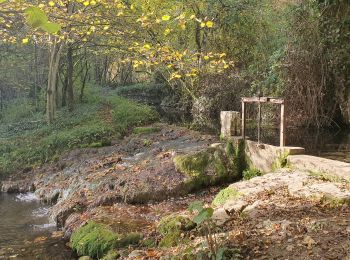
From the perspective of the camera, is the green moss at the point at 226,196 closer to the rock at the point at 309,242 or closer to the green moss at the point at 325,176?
the green moss at the point at 325,176

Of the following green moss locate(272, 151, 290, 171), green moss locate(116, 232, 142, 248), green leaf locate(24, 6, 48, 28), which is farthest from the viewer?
green moss locate(272, 151, 290, 171)

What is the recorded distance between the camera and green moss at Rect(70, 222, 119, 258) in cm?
700

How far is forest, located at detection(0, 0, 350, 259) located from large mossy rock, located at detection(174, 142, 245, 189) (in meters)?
0.03

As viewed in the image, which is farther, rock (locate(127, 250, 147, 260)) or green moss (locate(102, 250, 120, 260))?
green moss (locate(102, 250, 120, 260))

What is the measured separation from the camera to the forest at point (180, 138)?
19.3 ft

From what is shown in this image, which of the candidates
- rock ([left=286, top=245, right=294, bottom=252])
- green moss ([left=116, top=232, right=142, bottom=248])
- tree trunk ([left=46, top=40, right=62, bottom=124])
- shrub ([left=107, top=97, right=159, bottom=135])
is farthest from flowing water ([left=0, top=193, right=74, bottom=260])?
tree trunk ([left=46, top=40, right=62, bottom=124])

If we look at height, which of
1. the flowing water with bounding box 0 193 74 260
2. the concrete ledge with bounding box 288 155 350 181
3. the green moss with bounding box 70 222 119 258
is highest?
the concrete ledge with bounding box 288 155 350 181

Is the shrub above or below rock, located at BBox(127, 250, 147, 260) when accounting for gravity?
above

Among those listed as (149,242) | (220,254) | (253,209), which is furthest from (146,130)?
(220,254)

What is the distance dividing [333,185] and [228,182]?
12.5 feet

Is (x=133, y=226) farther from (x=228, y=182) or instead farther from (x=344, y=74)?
(x=344, y=74)

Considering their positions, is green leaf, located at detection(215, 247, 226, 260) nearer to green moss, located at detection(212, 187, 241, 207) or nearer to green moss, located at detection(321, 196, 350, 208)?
green moss, located at detection(321, 196, 350, 208)

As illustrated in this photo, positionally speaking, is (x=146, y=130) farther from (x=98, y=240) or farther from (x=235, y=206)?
(x=235, y=206)

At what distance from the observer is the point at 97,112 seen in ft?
70.4
